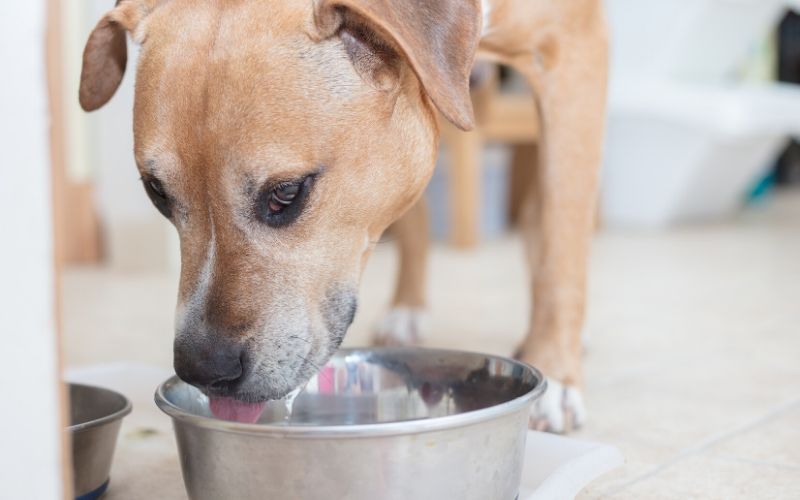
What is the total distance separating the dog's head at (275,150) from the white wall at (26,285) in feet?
1.25

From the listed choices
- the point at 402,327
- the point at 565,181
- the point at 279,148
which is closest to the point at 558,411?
the point at 565,181

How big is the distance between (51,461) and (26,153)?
0.97 ft

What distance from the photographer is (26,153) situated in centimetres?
94

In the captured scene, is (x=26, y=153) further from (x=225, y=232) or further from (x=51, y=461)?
(x=225, y=232)

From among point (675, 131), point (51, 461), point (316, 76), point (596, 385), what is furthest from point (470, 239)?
point (51, 461)

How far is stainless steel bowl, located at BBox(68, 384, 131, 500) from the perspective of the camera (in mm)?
1328

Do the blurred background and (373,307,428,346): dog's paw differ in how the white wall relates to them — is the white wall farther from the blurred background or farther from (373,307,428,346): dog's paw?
(373,307,428,346): dog's paw

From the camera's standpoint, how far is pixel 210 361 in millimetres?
1320

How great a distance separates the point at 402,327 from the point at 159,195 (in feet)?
3.86

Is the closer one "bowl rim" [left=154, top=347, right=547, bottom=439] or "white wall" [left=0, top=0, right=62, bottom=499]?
"white wall" [left=0, top=0, right=62, bottom=499]

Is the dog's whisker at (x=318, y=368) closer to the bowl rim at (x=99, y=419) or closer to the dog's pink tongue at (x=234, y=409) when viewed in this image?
the dog's pink tongue at (x=234, y=409)

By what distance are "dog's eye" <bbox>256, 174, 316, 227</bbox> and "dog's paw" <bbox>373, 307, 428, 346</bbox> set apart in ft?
3.84

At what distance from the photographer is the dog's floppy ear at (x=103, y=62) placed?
169 centimetres

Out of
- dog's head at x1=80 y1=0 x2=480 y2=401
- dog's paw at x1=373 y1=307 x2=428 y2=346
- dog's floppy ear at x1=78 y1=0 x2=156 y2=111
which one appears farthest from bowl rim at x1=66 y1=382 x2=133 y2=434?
dog's paw at x1=373 y1=307 x2=428 y2=346
